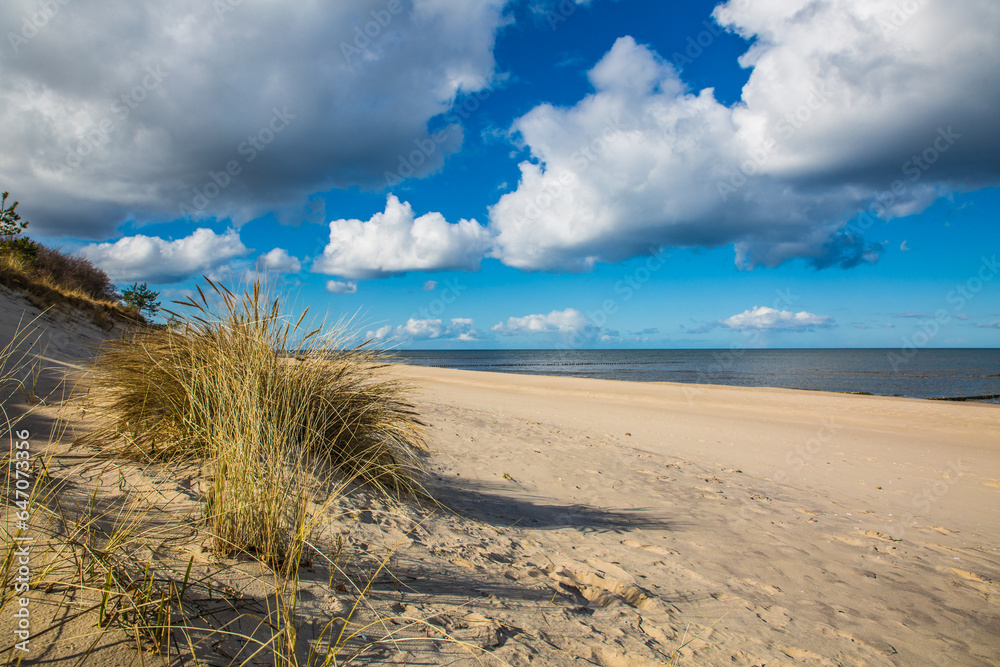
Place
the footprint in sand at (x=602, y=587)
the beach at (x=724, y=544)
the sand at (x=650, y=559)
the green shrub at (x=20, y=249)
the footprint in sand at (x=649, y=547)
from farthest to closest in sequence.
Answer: the green shrub at (x=20, y=249) → the footprint in sand at (x=649, y=547) → the footprint in sand at (x=602, y=587) → the beach at (x=724, y=544) → the sand at (x=650, y=559)

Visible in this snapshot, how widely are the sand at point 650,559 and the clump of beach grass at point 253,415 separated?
0.25 metres

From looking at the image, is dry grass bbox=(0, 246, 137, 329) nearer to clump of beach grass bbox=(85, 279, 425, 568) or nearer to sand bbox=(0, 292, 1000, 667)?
clump of beach grass bbox=(85, 279, 425, 568)

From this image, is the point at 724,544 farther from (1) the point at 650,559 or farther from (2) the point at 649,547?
(1) the point at 650,559

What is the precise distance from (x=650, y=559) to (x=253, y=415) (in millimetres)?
2886

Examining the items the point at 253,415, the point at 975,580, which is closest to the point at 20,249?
the point at 253,415

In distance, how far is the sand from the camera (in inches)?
88.7

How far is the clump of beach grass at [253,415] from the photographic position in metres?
2.41

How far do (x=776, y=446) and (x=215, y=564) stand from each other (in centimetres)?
1013

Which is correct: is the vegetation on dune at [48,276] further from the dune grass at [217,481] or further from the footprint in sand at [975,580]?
the footprint in sand at [975,580]

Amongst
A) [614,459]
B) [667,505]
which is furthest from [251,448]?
[614,459]

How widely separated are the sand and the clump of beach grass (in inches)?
9.9

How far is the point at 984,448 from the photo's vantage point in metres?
10.7

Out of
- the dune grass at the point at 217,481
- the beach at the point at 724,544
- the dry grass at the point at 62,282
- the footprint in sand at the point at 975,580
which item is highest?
the dry grass at the point at 62,282

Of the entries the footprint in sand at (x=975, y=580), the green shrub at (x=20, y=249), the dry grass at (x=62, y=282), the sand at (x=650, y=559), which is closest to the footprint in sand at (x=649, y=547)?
the sand at (x=650, y=559)
